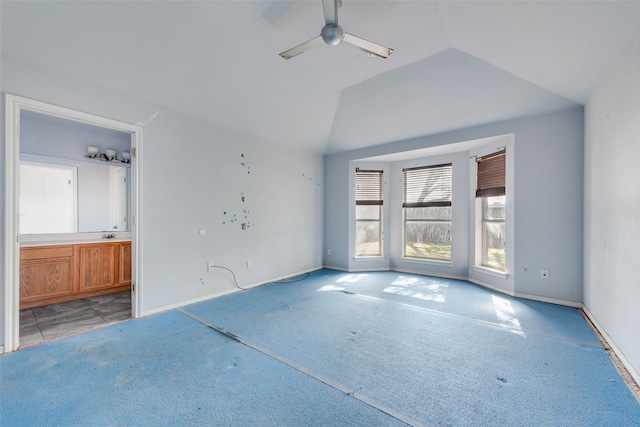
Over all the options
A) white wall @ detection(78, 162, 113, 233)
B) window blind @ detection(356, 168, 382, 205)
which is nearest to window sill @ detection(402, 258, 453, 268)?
window blind @ detection(356, 168, 382, 205)

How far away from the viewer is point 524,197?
3.51 meters

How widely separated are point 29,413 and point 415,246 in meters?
5.08

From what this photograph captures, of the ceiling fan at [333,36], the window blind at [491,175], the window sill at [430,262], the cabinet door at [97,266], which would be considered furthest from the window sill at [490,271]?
the cabinet door at [97,266]

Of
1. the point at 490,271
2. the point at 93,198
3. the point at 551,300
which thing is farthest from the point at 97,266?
the point at 551,300

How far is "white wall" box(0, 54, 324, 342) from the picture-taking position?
8.44 feet

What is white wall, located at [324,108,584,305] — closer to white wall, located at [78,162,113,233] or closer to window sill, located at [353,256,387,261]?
window sill, located at [353,256,387,261]

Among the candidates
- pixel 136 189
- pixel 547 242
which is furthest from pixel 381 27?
pixel 547 242

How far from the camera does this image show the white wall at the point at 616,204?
1890 mm

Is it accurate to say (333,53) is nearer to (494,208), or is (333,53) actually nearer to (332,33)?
(332,33)

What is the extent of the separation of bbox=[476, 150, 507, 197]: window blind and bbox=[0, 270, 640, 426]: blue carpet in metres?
1.76

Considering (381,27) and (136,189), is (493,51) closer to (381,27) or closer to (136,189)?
(381,27)

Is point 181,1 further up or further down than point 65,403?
further up

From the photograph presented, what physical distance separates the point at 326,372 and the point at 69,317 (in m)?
3.13

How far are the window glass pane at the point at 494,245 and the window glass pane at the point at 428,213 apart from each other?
66cm
